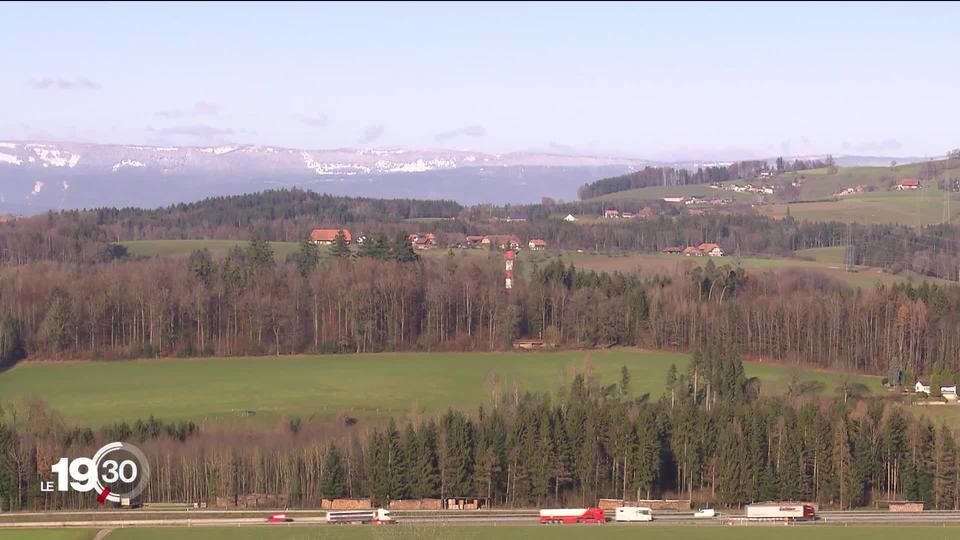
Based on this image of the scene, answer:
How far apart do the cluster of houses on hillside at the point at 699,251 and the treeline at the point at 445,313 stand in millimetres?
40461

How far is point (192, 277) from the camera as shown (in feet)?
326

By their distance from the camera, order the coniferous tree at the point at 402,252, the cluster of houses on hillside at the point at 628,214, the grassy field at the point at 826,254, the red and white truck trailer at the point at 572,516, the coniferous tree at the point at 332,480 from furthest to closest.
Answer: the cluster of houses on hillside at the point at 628,214
the grassy field at the point at 826,254
the coniferous tree at the point at 402,252
the coniferous tree at the point at 332,480
the red and white truck trailer at the point at 572,516

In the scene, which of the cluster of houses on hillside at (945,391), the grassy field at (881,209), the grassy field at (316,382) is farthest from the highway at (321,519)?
the grassy field at (881,209)

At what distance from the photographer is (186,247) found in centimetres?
14025

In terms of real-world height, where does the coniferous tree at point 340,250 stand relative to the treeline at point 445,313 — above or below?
above

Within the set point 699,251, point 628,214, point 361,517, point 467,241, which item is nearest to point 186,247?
point 467,241

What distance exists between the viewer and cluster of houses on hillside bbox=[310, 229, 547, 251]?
145 m

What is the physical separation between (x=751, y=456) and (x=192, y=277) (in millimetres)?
51299

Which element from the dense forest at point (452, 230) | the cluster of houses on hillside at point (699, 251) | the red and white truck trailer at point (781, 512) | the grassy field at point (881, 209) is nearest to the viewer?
the red and white truck trailer at point (781, 512)

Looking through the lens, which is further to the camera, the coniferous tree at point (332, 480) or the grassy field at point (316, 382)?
the grassy field at point (316, 382)

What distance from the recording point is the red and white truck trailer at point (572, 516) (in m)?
54.3

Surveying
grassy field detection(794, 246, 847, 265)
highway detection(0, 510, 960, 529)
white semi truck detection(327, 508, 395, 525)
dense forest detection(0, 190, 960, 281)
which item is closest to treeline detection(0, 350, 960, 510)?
highway detection(0, 510, 960, 529)

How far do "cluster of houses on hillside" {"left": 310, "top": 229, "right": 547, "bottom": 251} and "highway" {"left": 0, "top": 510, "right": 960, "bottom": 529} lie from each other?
286 ft

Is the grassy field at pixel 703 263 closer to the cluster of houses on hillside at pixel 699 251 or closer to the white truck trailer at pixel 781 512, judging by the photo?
the cluster of houses on hillside at pixel 699 251
